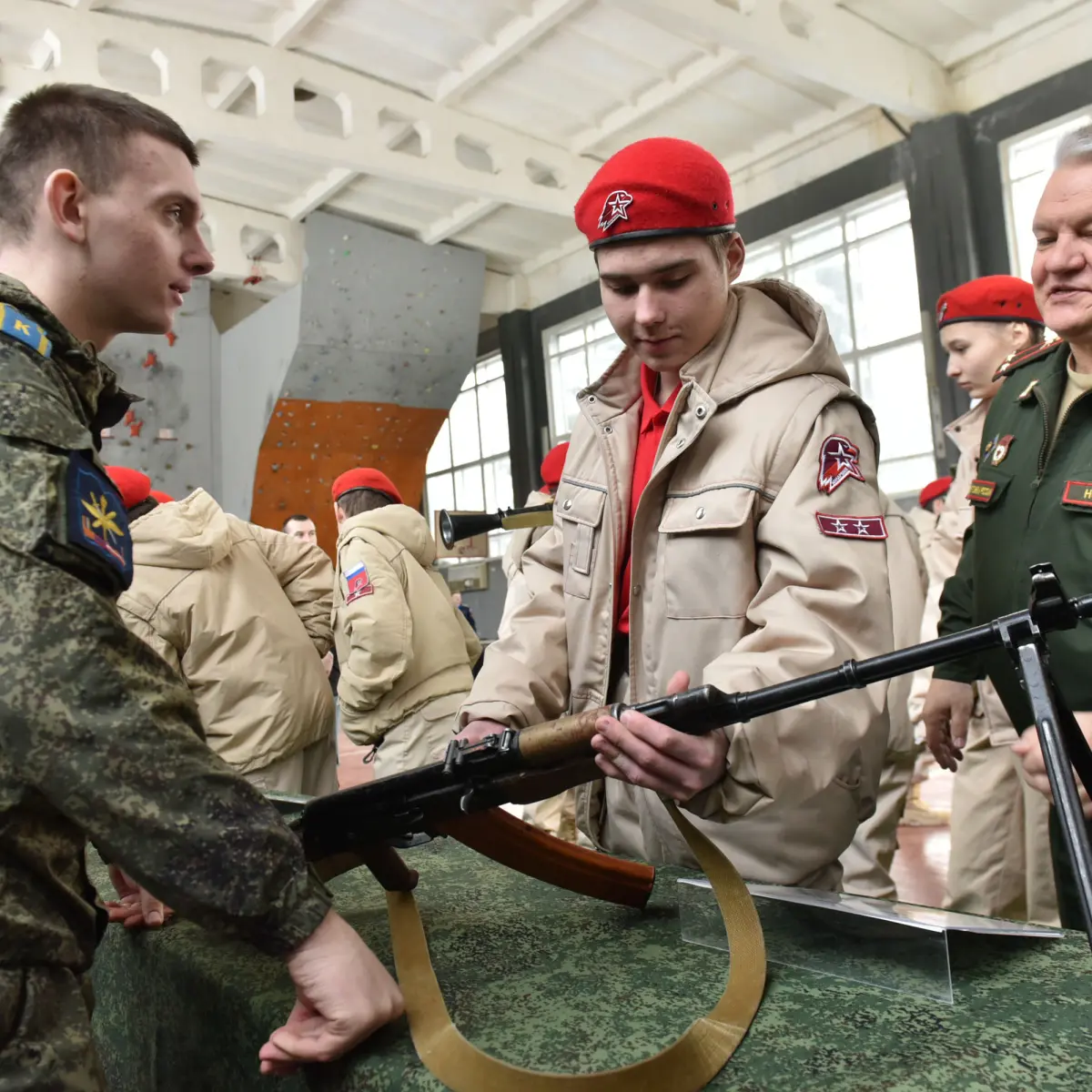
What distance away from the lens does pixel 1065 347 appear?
151cm

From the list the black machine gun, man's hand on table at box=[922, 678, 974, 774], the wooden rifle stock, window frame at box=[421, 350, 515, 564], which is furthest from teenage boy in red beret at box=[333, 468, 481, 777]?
window frame at box=[421, 350, 515, 564]

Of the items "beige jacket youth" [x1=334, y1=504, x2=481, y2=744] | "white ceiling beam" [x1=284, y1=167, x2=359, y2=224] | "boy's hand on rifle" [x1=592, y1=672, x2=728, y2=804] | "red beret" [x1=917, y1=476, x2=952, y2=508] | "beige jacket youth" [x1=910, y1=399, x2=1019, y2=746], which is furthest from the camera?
"white ceiling beam" [x1=284, y1=167, x2=359, y2=224]

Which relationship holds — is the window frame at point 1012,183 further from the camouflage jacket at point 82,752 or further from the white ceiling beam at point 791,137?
the camouflage jacket at point 82,752

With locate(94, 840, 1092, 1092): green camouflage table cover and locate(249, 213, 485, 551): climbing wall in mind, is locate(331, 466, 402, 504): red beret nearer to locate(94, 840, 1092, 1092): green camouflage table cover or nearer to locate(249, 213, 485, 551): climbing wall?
locate(94, 840, 1092, 1092): green camouflage table cover

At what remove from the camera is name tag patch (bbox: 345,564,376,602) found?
3102 millimetres

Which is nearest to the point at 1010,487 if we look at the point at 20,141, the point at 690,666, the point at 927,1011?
the point at 690,666

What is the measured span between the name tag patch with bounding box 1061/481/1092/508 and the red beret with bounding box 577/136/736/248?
0.57 metres

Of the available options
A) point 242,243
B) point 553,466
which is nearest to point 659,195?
point 553,466

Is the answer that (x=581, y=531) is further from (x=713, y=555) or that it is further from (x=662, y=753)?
(x=662, y=753)

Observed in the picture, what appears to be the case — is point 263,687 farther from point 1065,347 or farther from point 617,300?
point 1065,347

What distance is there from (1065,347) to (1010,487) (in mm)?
219

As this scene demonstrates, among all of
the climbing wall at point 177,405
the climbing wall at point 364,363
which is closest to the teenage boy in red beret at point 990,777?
the climbing wall at point 364,363

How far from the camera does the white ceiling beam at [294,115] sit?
5988mm

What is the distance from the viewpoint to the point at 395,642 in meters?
3.09
